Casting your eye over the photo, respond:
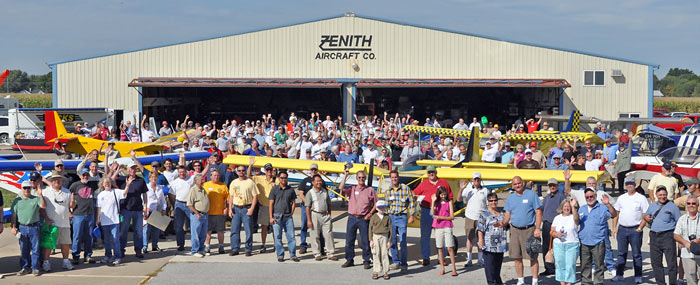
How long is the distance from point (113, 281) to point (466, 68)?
2423 centimetres

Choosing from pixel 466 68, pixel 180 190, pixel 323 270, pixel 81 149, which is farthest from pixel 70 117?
pixel 323 270

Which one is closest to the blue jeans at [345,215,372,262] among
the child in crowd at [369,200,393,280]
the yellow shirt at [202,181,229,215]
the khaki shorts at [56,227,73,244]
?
the child in crowd at [369,200,393,280]

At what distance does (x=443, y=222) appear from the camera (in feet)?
33.8

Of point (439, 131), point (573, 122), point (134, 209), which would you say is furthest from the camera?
point (573, 122)

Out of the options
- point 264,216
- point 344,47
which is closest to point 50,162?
point 264,216

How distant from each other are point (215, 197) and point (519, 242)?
4660 mm

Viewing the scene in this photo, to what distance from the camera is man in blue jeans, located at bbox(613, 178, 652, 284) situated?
32.4ft

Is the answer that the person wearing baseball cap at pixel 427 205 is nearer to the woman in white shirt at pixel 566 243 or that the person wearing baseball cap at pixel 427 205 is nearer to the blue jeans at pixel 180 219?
the woman in white shirt at pixel 566 243

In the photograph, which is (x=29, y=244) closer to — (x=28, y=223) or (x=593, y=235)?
(x=28, y=223)

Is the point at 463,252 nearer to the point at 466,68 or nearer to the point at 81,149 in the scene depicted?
the point at 81,149

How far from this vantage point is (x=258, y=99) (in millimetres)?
42812

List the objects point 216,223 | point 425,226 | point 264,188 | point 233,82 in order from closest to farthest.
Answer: point 425,226, point 216,223, point 264,188, point 233,82

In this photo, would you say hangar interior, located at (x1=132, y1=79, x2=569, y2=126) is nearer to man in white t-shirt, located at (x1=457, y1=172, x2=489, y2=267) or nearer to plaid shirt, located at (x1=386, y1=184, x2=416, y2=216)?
man in white t-shirt, located at (x1=457, y1=172, x2=489, y2=267)

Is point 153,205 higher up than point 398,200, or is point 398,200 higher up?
point 398,200
